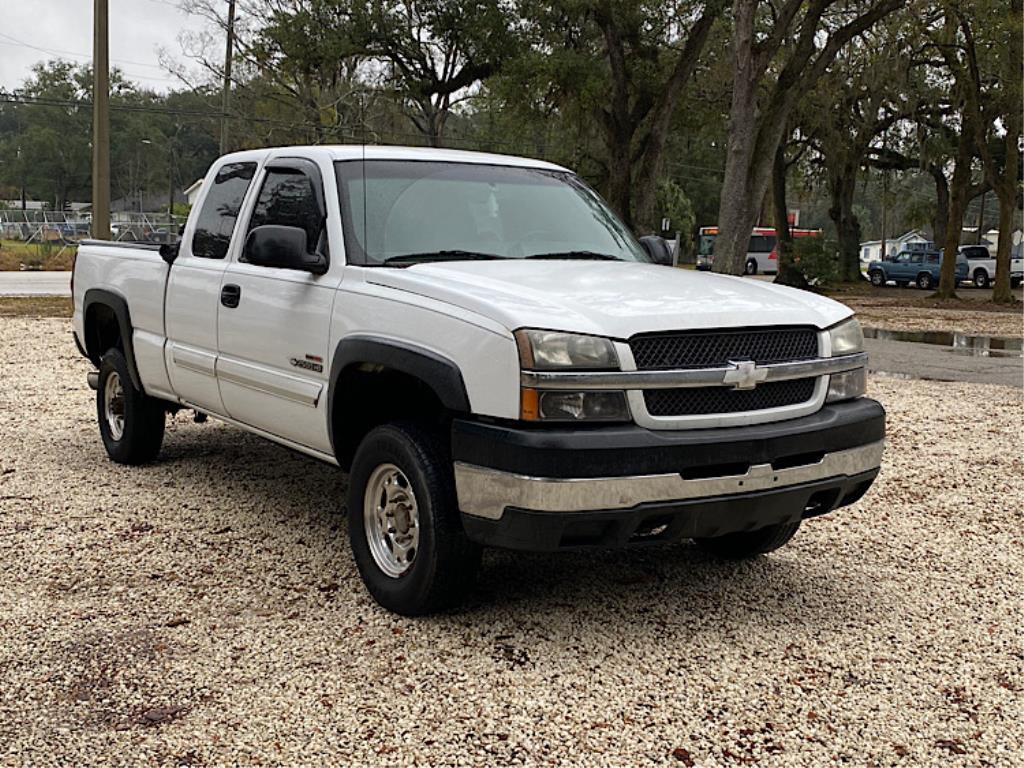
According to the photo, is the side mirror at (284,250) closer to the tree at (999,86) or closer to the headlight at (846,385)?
the headlight at (846,385)

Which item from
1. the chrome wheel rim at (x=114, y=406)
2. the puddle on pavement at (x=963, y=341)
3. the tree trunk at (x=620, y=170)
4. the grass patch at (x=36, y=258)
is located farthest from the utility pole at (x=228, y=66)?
the chrome wheel rim at (x=114, y=406)

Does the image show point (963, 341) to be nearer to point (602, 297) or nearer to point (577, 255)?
point (577, 255)

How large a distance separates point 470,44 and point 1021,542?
26.4 m

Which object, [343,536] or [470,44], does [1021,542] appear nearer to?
[343,536]

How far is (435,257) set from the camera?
4.98 meters

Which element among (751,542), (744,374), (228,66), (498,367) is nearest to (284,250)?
(498,367)

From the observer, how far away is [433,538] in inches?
165

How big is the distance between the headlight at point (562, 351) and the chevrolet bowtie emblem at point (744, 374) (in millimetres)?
490

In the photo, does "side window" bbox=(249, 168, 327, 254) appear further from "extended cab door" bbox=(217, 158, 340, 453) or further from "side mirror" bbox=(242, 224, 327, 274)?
"side mirror" bbox=(242, 224, 327, 274)

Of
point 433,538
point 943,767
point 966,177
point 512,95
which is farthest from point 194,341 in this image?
point 966,177

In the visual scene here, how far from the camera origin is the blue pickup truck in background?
1816 inches

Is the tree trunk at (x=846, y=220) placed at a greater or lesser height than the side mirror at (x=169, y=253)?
greater

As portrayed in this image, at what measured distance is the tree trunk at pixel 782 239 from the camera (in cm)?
3856

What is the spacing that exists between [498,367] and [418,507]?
2.32 ft
